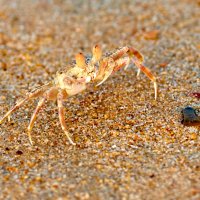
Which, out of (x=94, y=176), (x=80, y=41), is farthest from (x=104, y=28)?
(x=94, y=176)

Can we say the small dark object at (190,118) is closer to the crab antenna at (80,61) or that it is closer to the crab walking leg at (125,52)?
the crab walking leg at (125,52)

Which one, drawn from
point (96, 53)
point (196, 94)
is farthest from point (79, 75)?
point (196, 94)

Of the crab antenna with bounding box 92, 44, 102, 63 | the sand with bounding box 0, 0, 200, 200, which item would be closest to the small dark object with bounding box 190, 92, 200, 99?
the sand with bounding box 0, 0, 200, 200

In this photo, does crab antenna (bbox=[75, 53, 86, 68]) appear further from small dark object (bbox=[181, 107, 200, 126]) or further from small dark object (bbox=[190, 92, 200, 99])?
small dark object (bbox=[190, 92, 200, 99])

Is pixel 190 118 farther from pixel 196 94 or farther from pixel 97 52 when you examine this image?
pixel 97 52

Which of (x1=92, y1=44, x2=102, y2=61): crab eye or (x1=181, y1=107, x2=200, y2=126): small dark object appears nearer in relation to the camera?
(x1=181, y1=107, x2=200, y2=126): small dark object

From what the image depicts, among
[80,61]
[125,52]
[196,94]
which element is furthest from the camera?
[196,94]
